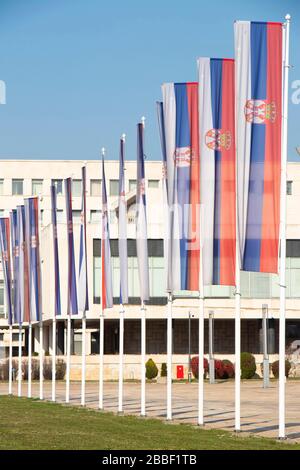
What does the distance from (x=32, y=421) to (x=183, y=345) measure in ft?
211

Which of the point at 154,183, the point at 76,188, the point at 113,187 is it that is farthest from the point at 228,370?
the point at 76,188

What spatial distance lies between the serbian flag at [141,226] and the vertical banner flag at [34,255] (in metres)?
12.5

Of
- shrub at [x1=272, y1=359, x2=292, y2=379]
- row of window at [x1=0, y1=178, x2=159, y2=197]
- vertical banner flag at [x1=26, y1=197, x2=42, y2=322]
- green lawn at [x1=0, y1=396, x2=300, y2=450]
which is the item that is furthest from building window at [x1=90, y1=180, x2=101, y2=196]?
green lawn at [x1=0, y1=396, x2=300, y2=450]

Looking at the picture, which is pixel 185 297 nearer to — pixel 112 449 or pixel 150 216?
pixel 150 216

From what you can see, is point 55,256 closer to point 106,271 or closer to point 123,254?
point 106,271

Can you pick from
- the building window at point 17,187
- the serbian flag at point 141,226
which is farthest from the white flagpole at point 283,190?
the building window at point 17,187

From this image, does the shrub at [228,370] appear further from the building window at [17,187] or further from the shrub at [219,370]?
the building window at [17,187]

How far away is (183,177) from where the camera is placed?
31.6 m

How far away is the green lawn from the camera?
24328 millimetres

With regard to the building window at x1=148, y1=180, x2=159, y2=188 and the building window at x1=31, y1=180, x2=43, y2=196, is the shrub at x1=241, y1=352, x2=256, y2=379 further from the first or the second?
the building window at x1=31, y1=180, x2=43, y2=196

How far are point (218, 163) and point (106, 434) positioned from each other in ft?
23.0

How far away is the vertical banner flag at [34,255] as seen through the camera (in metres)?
49.2

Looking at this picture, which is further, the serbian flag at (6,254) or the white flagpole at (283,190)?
the serbian flag at (6,254)
